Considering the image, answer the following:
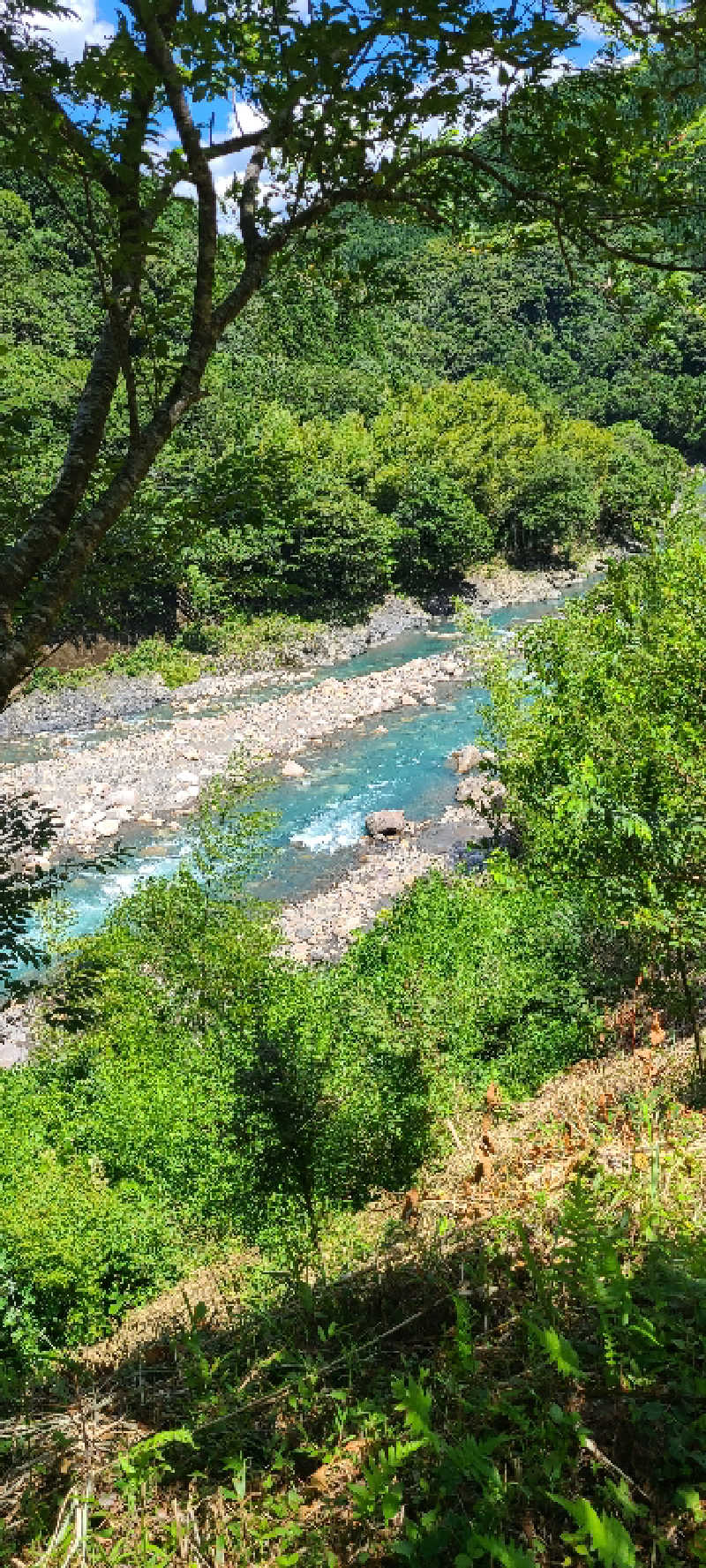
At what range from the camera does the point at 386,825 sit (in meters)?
18.4

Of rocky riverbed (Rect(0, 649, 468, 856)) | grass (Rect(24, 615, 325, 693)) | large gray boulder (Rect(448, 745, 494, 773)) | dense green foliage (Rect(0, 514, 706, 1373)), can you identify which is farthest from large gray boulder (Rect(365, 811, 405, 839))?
grass (Rect(24, 615, 325, 693))

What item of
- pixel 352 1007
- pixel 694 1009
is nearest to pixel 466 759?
pixel 352 1007

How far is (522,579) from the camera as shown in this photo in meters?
42.8

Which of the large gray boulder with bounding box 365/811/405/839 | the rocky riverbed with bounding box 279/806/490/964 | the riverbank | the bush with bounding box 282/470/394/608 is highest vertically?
the bush with bounding box 282/470/394/608

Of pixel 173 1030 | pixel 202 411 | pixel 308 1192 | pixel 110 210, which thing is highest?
pixel 202 411

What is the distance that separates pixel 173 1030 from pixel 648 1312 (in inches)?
371

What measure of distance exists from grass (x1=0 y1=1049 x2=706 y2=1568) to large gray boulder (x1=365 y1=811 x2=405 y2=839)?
14.6 metres

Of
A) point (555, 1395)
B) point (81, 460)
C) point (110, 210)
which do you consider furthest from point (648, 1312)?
point (110, 210)

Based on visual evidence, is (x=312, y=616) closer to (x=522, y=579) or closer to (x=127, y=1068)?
(x=522, y=579)

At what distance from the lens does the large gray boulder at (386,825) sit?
60.2 ft

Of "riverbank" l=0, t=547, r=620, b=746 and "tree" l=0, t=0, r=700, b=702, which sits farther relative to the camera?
"riverbank" l=0, t=547, r=620, b=746

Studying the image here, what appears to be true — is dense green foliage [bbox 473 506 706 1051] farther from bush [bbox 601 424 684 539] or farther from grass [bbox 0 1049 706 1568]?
bush [bbox 601 424 684 539]

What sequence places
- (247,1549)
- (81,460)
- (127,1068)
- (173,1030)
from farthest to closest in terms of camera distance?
(173,1030), (127,1068), (81,460), (247,1549)

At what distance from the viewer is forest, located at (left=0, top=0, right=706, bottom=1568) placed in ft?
7.32
